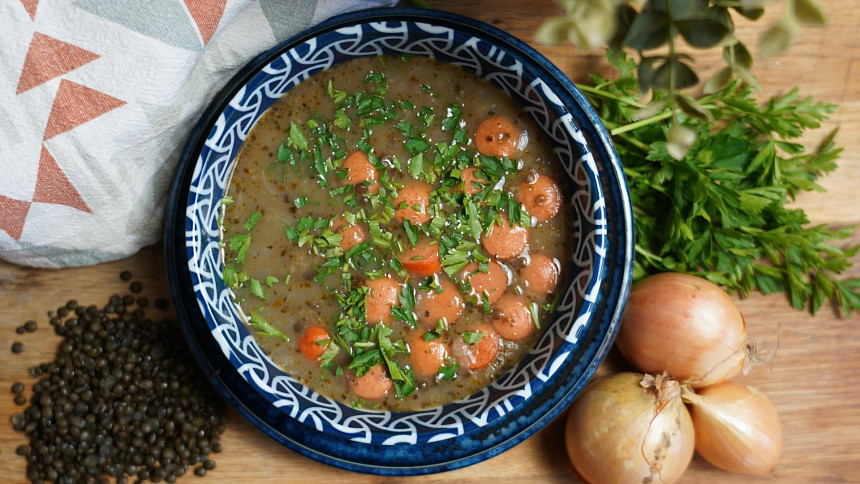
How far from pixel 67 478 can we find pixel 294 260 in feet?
3.99

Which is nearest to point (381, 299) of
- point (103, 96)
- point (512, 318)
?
point (512, 318)

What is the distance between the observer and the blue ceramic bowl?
227 cm

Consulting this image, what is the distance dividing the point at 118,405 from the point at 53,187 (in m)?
0.88

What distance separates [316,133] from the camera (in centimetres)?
243

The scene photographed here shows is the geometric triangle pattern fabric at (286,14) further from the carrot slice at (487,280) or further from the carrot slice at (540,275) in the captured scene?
the carrot slice at (540,275)

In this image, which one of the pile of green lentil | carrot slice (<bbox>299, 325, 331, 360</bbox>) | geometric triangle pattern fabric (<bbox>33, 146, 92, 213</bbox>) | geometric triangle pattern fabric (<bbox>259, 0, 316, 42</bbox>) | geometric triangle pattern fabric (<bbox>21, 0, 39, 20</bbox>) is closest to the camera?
geometric triangle pattern fabric (<bbox>21, 0, 39, 20</bbox>)

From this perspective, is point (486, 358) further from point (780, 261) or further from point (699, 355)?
point (780, 261)

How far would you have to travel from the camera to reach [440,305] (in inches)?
94.3

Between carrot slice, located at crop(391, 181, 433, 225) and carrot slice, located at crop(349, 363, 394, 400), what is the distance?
538mm

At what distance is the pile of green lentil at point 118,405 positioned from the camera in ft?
8.32

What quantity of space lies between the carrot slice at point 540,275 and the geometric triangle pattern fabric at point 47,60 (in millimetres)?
1580

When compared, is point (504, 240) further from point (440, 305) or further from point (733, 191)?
point (733, 191)

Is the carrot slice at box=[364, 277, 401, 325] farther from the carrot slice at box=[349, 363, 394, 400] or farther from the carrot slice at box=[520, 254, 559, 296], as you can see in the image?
the carrot slice at box=[520, 254, 559, 296]

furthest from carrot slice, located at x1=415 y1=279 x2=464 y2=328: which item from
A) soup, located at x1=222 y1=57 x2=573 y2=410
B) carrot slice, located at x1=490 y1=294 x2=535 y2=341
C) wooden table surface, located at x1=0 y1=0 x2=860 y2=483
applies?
wooden table surface, located at x1=0 y1=0 x2=860 y2=483
